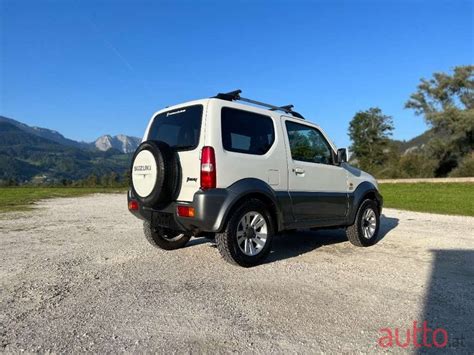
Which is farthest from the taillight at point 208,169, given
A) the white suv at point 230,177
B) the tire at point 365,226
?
the tire at point 365,226

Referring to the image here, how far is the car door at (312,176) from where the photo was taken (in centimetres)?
546

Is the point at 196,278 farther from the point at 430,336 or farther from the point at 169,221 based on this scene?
the point at 430,336

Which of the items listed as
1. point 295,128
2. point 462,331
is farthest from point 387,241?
point 462,331

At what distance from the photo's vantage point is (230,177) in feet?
15.0

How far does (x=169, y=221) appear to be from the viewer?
480 centimetres

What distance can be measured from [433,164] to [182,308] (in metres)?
42.3

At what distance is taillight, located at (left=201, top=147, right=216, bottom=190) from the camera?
14.5ft

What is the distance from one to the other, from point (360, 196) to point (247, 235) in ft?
8.66

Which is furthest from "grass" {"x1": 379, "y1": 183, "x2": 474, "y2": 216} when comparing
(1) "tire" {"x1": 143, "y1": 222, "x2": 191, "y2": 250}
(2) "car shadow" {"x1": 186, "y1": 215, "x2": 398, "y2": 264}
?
(1) "tire" {"x1": 143, "y1": 222, "x2": 191, "y2": 250}

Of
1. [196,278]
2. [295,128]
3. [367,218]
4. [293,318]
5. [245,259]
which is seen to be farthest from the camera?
[367,218]

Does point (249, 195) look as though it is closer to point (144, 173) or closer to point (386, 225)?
point (144, 173)

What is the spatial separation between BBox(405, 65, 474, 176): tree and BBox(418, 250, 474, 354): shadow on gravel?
36063 mm

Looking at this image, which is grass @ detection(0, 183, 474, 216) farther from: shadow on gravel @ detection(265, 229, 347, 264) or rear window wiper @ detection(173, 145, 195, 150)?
rear window wiper @ detection(173, 145, 195, 150)

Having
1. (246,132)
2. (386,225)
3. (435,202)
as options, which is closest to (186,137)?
(246,132)
